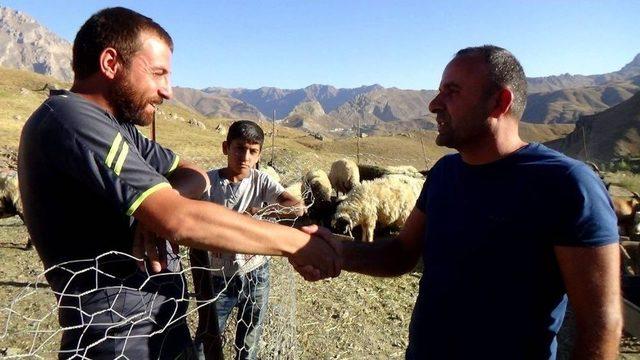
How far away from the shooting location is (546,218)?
1628mm

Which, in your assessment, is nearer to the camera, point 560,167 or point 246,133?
point 560,167

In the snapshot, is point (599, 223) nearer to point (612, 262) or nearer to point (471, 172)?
point (612, 262)

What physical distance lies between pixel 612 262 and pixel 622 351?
4.93 m

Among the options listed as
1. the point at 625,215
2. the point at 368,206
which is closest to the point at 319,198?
the point at 368,206

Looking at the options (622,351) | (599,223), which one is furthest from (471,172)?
(622,351)

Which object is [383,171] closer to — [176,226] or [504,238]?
[504,238]

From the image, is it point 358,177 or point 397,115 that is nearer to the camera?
point 358,177

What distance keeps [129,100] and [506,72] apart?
5.18ft

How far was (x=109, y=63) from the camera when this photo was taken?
1.58 metres

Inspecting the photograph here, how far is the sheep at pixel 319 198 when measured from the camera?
10.7m

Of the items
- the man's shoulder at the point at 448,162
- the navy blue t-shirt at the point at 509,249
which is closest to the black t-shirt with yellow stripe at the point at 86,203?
the navy blue t-shirt at the point at 509,249

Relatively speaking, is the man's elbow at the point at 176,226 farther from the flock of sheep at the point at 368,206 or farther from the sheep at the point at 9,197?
the sheep at the point at 9,197

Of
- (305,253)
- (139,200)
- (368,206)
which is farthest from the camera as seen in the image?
(368,206)

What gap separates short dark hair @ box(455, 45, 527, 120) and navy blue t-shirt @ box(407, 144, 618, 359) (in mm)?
230
